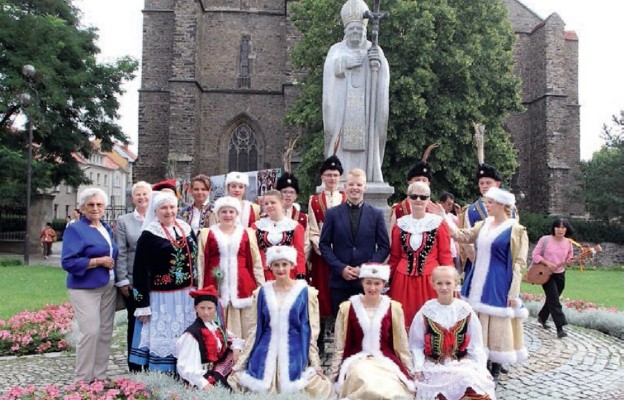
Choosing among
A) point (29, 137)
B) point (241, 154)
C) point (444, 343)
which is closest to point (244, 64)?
point (241, 154)

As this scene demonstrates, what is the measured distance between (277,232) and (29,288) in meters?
10.2

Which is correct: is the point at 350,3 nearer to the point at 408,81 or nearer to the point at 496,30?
the point at 408,81

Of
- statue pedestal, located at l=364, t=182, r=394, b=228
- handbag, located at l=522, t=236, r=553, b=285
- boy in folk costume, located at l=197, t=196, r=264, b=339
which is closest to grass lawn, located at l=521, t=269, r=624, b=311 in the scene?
handbag, located at l=522, t=236, r=553, b=285

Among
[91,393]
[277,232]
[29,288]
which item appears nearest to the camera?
[91,393]

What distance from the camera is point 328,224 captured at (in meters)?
5.57

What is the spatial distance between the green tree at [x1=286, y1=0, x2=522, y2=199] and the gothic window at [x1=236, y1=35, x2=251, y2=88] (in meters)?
8.36

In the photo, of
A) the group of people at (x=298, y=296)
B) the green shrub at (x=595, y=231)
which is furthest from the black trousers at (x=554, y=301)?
the green shrub at (x=595, y=231)

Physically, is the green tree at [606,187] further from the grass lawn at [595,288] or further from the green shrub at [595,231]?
the grass lawn at [595,288]

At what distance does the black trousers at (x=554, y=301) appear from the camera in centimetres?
796

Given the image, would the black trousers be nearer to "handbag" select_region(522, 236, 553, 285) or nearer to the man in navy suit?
"handbag" select_region(522, 236, 553, 285)

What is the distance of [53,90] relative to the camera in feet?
74.4

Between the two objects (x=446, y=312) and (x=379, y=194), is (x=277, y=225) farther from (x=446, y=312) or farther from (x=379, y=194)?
(x=379, y=194)

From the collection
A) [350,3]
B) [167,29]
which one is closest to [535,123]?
[167,29]

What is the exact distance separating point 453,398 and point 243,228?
239 centimetres
